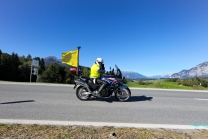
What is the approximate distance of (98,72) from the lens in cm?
612

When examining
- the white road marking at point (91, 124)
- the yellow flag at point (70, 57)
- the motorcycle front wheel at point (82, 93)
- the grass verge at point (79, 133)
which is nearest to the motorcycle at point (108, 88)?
the motorcycle front wheel at point (82, 93)

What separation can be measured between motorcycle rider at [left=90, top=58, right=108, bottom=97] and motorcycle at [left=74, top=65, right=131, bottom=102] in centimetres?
13

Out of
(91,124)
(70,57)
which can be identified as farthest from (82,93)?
(70,57)

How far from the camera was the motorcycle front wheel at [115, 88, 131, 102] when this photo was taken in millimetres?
6410

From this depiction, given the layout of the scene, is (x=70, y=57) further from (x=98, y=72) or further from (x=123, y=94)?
(x=123, y=94)

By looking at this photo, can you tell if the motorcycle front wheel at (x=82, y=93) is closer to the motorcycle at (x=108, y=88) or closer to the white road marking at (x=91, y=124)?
the motorcycle at (x=108, y=88)

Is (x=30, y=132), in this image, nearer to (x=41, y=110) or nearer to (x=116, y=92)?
(x=41, y=110)

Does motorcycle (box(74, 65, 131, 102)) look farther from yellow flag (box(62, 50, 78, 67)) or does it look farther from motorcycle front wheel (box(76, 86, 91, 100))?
yellow flag (box(62, 50, 78, 67))

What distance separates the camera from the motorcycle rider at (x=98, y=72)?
6.08m

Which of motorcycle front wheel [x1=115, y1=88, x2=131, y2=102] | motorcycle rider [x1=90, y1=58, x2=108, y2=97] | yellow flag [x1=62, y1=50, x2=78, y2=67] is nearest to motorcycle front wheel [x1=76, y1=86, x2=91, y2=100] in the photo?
motorcycle rider [x1=90, y1=58, x2=108, y2=97]

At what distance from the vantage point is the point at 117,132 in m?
3.11

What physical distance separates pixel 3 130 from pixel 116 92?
4.39 meters

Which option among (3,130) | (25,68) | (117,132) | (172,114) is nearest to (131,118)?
(117,132)

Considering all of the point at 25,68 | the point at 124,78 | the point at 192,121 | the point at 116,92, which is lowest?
the point at 192,121
